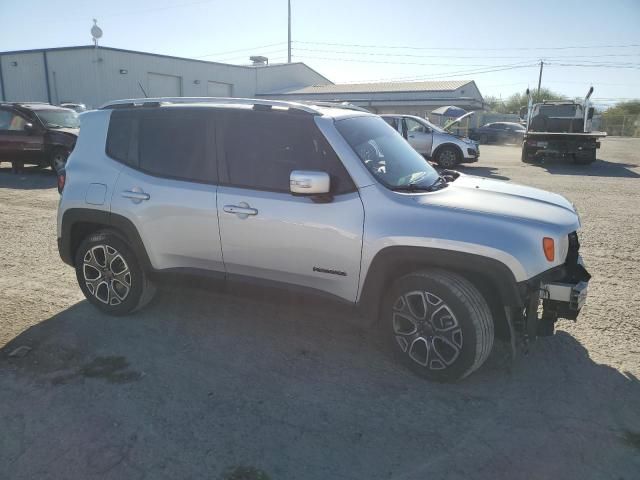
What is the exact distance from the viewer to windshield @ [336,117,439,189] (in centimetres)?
349

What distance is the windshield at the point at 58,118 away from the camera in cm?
1260

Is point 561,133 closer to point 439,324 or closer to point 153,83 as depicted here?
point 439,324

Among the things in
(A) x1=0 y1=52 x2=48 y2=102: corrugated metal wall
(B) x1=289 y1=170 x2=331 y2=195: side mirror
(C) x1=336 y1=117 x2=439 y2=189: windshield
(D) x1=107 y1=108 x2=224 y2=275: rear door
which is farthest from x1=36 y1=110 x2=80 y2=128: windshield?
(A) x1=0 y1=52 x2=48 y2=102: corrugated metal wall

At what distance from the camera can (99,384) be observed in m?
3.25

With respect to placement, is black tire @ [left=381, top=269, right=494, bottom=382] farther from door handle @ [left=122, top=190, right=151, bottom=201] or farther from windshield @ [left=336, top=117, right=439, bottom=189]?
door handle @ [left=122, top=190, right=151, bottom=201]

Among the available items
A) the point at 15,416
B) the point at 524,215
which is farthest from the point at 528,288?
the point at 15,416

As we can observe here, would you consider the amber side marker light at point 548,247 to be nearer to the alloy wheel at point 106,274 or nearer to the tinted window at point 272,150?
the tinted window at point 272,150

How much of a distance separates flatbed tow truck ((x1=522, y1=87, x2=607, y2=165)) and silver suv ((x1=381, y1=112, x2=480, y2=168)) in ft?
10.6

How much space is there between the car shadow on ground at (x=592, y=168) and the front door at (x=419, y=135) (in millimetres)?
4026

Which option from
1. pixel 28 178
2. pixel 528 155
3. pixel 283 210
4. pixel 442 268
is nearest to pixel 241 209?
pixel 283 210

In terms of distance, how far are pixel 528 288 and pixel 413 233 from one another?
791 mm

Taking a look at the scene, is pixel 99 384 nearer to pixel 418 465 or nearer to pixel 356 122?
pixel 418 465

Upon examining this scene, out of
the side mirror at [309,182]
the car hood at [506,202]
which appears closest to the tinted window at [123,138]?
the side mirror at [309,182]

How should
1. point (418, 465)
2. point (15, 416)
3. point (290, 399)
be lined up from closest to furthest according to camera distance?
point (418, 465) < point (15, 416) < point (290, 399)
